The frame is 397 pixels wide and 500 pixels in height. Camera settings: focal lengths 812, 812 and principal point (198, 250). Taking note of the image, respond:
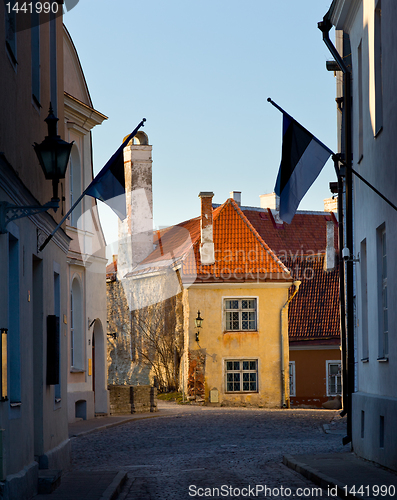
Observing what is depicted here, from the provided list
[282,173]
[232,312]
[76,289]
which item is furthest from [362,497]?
[232,312]

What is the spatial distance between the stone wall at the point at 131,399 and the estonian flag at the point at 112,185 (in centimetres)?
1466

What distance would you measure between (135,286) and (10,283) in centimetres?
3003

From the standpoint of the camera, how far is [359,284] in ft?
45.3

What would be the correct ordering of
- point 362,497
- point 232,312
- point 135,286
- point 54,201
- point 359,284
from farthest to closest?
point 135,286 < point 232,312 < point 359,284 < point 54,201 < point 362,497

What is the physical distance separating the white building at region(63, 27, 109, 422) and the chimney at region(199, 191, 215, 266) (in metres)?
9.94

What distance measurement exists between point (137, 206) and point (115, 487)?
31.6m

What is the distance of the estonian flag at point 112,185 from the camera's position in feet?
38.2

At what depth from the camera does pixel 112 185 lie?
38.6 feet

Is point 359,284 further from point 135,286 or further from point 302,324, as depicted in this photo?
point 135,286

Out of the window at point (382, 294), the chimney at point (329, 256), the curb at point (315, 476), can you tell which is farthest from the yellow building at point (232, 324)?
the window at point (382, 294)

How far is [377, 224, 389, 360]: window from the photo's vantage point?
11.9m

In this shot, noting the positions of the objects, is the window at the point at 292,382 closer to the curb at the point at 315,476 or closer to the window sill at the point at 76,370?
the window sill at the point at 76,370

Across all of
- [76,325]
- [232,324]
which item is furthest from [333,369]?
[76,325]

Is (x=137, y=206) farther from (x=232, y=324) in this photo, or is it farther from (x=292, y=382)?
(x=292, y=382)
